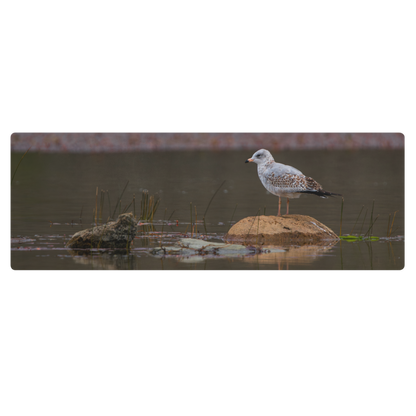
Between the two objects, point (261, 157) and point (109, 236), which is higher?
point (261, 157)

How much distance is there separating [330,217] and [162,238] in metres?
2.18

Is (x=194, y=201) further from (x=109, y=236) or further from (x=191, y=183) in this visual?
(x=109, y=236)

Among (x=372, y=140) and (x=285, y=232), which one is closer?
(x=372, y=140)

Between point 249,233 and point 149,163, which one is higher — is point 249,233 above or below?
below

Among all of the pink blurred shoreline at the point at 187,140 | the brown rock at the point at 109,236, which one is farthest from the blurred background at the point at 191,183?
the brown rock at the point at 109,236

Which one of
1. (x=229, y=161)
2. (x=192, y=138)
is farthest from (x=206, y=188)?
(x=192, y=138)

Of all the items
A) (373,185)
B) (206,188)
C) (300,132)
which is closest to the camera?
(300,132)

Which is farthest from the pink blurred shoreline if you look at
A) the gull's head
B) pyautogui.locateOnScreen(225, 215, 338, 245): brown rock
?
pyautogui.locateOnScreen(225, 215, 338, 245): brown rock

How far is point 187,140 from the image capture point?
7.91 meters

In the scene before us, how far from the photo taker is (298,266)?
7.05 m

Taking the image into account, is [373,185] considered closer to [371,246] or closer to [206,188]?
[371,246]

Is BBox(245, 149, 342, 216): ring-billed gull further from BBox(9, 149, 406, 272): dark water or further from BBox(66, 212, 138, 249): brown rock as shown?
BBox(66, 212, 138, 249): brown rock

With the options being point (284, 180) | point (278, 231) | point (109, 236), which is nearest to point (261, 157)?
point (284, 180)

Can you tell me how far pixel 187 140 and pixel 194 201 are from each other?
44.3 inches
